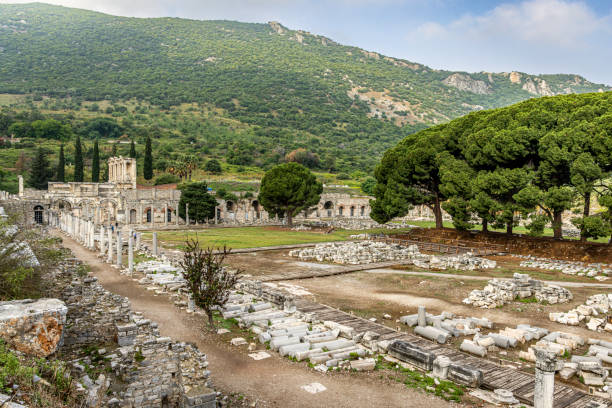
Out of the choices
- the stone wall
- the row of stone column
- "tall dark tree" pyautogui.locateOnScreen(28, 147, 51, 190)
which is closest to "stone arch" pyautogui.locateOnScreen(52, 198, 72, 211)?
the row of stone column

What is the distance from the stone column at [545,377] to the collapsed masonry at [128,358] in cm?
606

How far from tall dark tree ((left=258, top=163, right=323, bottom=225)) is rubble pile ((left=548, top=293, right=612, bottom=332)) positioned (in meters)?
36.2

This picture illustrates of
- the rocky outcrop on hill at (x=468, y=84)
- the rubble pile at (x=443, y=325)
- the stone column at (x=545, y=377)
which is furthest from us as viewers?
the rocky outcrop on hill at (x=468, y=84)

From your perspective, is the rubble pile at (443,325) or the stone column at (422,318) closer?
the rubble pile at (443,325)

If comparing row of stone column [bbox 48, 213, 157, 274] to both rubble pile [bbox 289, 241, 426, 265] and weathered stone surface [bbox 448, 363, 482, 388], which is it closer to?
rubble pile [bbox 289, 241, 426, 265]

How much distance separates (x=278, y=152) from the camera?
9512 centimetres

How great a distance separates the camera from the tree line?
26.0 metres

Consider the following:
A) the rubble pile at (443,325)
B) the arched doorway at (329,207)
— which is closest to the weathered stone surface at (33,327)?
the rubble pile at (443,325)

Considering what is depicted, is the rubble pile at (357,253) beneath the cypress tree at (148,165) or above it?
beneath

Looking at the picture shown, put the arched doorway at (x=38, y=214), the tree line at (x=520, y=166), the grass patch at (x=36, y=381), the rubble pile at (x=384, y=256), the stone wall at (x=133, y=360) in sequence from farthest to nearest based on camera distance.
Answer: the arched doorway at (x=38, y=214)
the tree line at (x=520, y=166)
the rubble pile at (x=384, y=256)
the stone wall at (x=133, y=360)
the grass patch at (x=36, y=381)

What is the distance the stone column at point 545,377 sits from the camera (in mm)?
7554

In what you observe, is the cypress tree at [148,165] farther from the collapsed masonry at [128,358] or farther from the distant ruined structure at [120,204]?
the collapsed masonry at [128,358]

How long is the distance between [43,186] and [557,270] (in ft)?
219

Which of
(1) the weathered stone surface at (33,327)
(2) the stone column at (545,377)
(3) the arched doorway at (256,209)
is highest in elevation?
(3) the arched doorway at (256,209)
